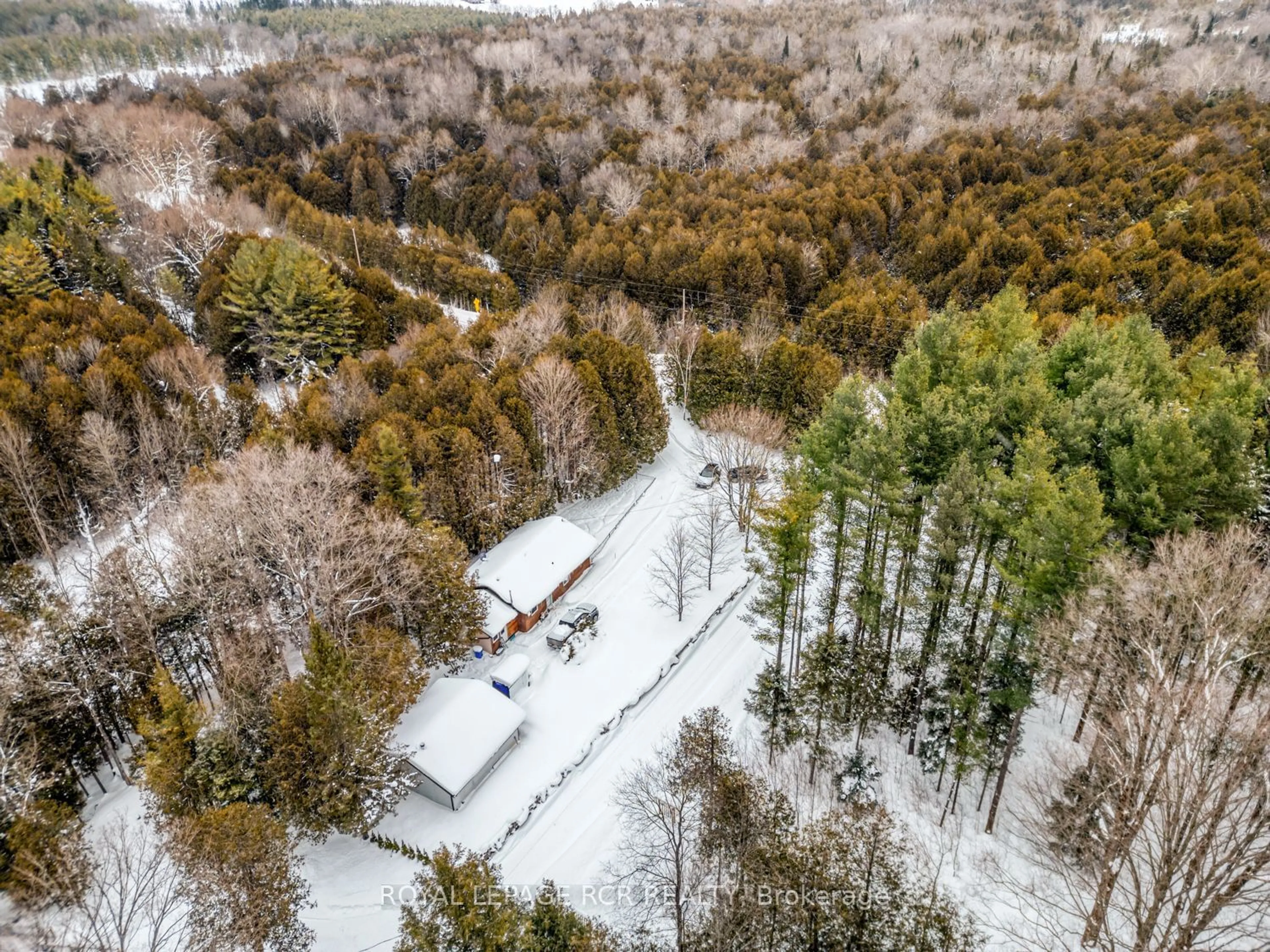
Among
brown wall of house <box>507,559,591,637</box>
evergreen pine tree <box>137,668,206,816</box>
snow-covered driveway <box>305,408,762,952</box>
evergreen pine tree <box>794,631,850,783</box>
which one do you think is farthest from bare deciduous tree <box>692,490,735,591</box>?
evergreen pine tree <box>137,668,206,816</box>

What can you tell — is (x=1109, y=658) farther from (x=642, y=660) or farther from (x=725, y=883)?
(x=642, y=660)

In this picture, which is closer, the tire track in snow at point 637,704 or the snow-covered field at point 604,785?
the snow-covered field at point 604,785

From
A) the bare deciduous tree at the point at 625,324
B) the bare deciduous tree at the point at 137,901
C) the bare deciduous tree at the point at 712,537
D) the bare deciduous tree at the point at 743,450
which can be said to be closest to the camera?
the bare deciduous tree at the point at 137,901

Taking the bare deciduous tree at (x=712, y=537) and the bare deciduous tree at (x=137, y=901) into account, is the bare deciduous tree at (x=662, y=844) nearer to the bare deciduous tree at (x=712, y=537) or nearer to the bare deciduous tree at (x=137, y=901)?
the bare deciduous tree at (x=137, y=901)

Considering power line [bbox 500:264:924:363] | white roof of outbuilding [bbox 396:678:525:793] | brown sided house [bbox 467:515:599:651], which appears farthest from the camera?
power line [bbox 500:264:924:363]

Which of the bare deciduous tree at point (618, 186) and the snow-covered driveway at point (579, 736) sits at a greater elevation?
the bare deciduous tree at point (618, 186)

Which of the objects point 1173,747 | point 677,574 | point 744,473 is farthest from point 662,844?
point 744,473

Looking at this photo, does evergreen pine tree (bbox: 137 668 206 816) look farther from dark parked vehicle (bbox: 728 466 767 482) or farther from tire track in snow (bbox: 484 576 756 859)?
dark parked vehicle (bbox: 728 466 767 482)

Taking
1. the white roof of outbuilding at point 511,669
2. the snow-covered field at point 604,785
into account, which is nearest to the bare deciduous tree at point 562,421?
the snow-covered field at point 604,785
